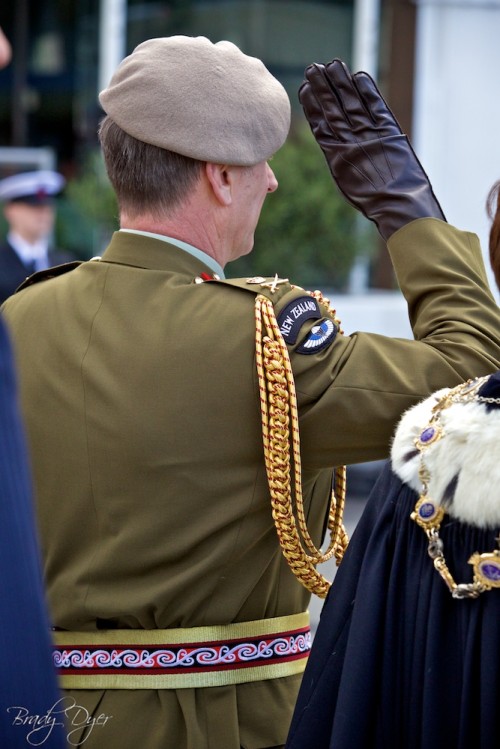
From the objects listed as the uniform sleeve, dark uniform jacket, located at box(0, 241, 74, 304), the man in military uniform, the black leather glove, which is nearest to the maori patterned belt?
the man in military uniform

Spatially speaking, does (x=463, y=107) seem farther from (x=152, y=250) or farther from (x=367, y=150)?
(x=152, y=250)

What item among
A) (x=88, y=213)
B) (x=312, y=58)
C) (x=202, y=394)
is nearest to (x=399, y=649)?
(x=202, y=394)

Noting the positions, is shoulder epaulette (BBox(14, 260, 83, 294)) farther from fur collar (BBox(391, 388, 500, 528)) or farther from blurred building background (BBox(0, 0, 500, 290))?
blurred building background (BBox(0, 0, 500, 290))

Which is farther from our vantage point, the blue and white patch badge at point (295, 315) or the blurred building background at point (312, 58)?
the blurred building background at point (312, 58)

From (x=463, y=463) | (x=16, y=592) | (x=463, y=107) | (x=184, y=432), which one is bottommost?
(x=463, y=107)

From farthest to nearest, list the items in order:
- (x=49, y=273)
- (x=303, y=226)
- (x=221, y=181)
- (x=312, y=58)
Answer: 1. (x=312, y=58)
2. (x=303, y=226)
3. (x=49, y=273)
4. (x=221, y=181)

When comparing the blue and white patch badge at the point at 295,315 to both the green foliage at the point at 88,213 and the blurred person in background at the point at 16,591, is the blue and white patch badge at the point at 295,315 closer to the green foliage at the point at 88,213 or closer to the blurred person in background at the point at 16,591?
the blurred person in background at the point at 16,591

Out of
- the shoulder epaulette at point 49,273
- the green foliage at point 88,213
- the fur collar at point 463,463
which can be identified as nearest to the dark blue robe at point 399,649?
the fur collar at point 463,463

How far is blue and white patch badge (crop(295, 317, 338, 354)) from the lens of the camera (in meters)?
1.74

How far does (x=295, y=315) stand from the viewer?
5.73 feet

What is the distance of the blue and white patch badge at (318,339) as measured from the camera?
1735 millimetres

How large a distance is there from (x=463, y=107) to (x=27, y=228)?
4.23 meters

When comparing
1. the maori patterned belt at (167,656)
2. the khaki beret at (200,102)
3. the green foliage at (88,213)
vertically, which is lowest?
the green foliage at (88,213)

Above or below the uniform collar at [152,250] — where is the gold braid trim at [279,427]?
below
